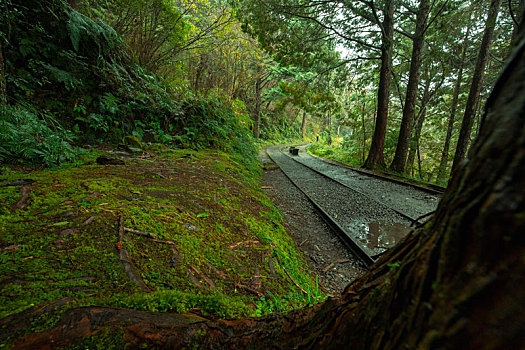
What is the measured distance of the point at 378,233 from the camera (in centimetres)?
348

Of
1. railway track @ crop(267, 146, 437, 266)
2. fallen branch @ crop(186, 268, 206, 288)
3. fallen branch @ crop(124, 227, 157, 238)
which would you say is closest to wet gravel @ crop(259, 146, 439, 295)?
railway track @ crop(267, 146, 437, 266)

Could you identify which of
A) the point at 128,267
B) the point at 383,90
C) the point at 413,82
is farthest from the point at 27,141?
the point at 413,82

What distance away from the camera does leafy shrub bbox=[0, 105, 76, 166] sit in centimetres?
261

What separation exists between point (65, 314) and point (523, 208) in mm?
1262

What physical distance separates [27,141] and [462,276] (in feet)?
13.5

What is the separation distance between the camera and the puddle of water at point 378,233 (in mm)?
3133

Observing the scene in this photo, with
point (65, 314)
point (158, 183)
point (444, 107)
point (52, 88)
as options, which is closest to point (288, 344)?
point (65, 314)

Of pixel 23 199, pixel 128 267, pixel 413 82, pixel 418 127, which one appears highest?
pixel 413 82

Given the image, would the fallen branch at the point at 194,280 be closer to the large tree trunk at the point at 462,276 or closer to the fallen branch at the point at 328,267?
the large tree trunk at the point at 462,276

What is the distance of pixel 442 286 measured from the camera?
1.26 feet

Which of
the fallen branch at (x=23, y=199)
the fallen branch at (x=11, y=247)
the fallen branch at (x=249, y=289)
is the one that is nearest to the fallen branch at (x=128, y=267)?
the fallen branch at (x=11, y=247)

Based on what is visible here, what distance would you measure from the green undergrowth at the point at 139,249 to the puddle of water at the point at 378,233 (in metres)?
1.24

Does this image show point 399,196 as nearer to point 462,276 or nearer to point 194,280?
point 194,280

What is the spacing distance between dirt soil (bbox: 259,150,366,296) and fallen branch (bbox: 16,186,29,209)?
9.22 ft
